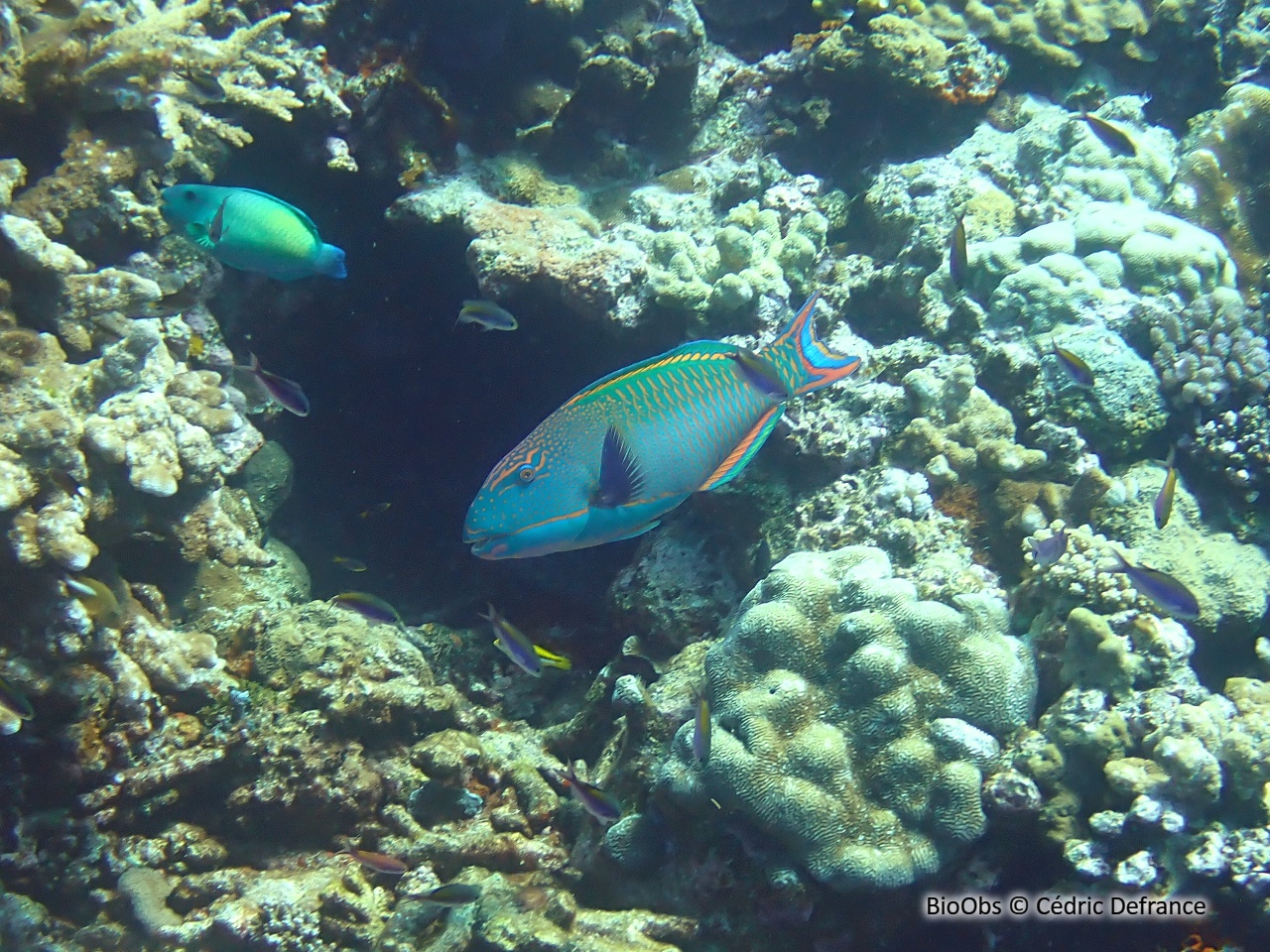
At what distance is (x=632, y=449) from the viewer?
190 centimetres

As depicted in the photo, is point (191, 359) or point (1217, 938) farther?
point (191, 359)

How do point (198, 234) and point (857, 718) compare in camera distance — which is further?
point (857, 718)

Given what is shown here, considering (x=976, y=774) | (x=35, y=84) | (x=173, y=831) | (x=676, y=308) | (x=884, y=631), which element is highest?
(x=35, y=84)

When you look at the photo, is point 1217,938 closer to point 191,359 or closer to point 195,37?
point 191,359

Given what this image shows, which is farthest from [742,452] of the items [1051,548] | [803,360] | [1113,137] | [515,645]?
[1113,137]

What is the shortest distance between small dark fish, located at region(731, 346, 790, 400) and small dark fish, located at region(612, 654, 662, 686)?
242 centimetres

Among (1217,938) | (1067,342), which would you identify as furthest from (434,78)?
(1217,938)

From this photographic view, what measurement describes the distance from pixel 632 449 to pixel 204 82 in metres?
4.12

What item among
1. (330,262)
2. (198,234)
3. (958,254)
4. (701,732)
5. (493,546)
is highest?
(198,234)

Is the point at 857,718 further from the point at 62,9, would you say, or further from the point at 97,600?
the point at 62,9

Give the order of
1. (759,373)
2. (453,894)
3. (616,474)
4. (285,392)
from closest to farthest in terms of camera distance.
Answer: (616,474) < (759,373) < (453,894) < (285,392)

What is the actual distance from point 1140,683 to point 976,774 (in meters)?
1.01

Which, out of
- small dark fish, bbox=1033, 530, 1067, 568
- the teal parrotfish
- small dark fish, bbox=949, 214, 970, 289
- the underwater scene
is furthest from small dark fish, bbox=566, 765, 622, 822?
small dark fish, bbox=949, 214, 970, 289

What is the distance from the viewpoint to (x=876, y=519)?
13.1 ft
